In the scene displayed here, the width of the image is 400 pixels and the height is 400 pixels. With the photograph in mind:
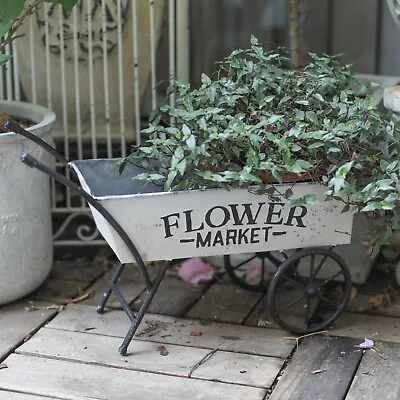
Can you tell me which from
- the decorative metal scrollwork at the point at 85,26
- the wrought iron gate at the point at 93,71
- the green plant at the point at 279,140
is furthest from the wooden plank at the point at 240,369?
the decorative metal scrollwork at the point at 85,26

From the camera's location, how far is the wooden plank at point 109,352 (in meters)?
2.38

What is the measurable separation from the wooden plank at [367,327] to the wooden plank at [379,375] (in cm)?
6

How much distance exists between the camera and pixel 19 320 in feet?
8.86

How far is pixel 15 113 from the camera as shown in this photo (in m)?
2.96

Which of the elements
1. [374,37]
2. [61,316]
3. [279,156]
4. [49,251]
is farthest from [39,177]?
[374,37]

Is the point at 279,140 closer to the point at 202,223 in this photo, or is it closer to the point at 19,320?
the point at 202,223

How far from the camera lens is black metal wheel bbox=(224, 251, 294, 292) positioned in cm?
289

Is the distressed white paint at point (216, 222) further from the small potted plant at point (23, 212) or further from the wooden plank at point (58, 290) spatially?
the wooden plank at point (58, 290)

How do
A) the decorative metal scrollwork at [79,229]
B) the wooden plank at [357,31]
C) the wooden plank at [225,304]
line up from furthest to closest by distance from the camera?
1. the wooden plank at [357,31]
2. the decorative metal scrollwork at [79,229]
3. the wooden plank at [225,304]

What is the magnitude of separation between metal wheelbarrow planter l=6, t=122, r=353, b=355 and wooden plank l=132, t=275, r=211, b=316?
7.6 inches

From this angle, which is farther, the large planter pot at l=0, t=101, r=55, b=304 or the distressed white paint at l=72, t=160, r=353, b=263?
the large planter pot at l=0, t=101, r=55, b=304

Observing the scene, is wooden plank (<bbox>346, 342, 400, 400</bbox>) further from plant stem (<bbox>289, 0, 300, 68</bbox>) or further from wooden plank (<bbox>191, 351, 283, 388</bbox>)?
plant stem (<bbox>289, 0, 300, 68</bbox>)

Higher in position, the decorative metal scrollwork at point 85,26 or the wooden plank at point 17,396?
the decorative metal scrollwork at point 85,26

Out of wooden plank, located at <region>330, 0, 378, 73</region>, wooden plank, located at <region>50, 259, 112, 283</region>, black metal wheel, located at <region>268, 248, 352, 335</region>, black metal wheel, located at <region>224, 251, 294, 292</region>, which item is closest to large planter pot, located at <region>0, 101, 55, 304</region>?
wooden plank, located at <region>50, 259, 112, 283</region>
